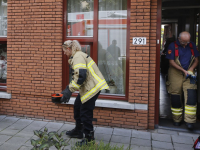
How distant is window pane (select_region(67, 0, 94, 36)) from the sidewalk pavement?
225cm

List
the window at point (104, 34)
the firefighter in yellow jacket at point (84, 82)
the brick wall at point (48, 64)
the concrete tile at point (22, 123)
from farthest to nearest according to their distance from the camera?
the window at point (104, 34), the concrete tile at point (22, 123), the brick wall at point (48, 64), the firefighter in yellow jacket at point (84, 82)

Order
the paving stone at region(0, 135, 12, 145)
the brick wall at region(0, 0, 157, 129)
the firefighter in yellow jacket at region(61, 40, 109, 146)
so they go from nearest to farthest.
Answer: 1. the firefighter in yellow jacket at region(61, 40, 109, 146)
2. the paving stone at region(0, 135, 12, 145)
3. the brick wall at region(0, 0, 157, 129)

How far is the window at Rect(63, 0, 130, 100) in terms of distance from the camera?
564 cm

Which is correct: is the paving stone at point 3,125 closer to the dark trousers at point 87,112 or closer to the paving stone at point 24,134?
the paving stone at point 24,134

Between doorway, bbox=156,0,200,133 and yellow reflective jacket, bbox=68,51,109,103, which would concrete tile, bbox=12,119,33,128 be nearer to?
yellow reflective jacket, bbox=68,51,109,103

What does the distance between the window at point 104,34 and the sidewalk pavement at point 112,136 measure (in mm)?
922

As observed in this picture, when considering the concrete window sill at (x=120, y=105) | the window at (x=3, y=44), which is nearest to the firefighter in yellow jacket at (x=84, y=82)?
the concrete window sill at (x=120, y=105)

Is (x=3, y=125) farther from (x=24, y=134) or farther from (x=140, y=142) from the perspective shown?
(x=140, y=142)

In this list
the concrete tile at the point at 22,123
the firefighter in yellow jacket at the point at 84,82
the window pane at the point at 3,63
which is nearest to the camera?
the firefighter in yellow jacket at the point at 84,82

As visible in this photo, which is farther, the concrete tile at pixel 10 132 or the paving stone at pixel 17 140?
the concrete tile at pixel 10 132

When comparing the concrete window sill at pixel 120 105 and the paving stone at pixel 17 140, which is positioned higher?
the concrete window sill at pixel 120 105

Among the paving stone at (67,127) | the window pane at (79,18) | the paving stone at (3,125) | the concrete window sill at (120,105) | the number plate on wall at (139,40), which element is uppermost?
the window pane at (79,18)

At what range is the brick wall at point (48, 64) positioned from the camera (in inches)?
205

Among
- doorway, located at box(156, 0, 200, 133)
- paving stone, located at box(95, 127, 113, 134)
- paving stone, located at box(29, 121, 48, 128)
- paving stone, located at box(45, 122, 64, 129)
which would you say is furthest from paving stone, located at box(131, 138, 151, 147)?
paving stone, located at box(29, 121, 48, 128)
